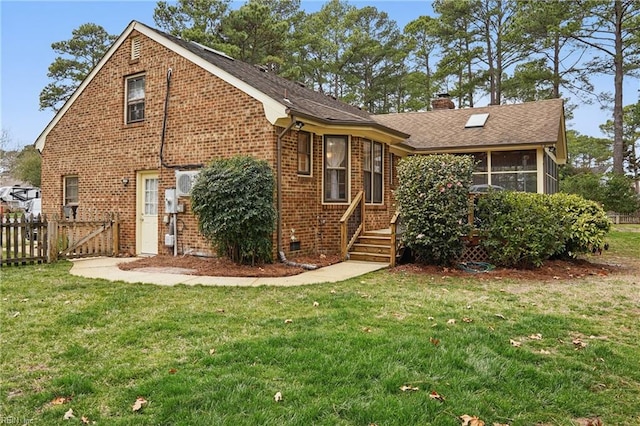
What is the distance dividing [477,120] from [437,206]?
8683 millimetres

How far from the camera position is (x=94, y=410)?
2789mm

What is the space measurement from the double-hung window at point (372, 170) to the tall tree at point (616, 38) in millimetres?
18743

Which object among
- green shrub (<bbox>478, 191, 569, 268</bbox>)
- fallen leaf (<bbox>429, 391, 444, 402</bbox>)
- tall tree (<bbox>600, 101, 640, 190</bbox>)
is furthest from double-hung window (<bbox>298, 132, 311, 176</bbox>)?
tall tree (<bbox>600, 101, 640, 190</bbox>)

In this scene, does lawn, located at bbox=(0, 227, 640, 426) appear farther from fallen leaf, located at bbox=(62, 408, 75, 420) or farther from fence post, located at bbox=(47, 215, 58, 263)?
fence post, located at bbox=(47, 215, 58, 263)

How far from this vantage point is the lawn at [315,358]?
282cm

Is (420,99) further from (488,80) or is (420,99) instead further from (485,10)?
(485,10)

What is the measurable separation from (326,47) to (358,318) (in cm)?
2928

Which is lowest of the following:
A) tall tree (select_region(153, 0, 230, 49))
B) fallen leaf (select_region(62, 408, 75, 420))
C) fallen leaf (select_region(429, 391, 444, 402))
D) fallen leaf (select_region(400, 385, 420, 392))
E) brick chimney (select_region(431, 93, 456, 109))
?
fallen leaf (select_region(429, 391, 444, 402))

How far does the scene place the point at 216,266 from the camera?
28.8 ft

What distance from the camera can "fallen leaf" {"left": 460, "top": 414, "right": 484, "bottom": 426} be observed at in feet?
8.78

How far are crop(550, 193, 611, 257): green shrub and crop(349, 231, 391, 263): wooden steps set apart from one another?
3.68m

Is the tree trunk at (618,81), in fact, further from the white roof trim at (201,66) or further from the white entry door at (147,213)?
the white entry door at (147,213)

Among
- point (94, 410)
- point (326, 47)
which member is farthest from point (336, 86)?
point (94, 410)

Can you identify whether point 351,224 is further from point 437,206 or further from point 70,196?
point 70,196
